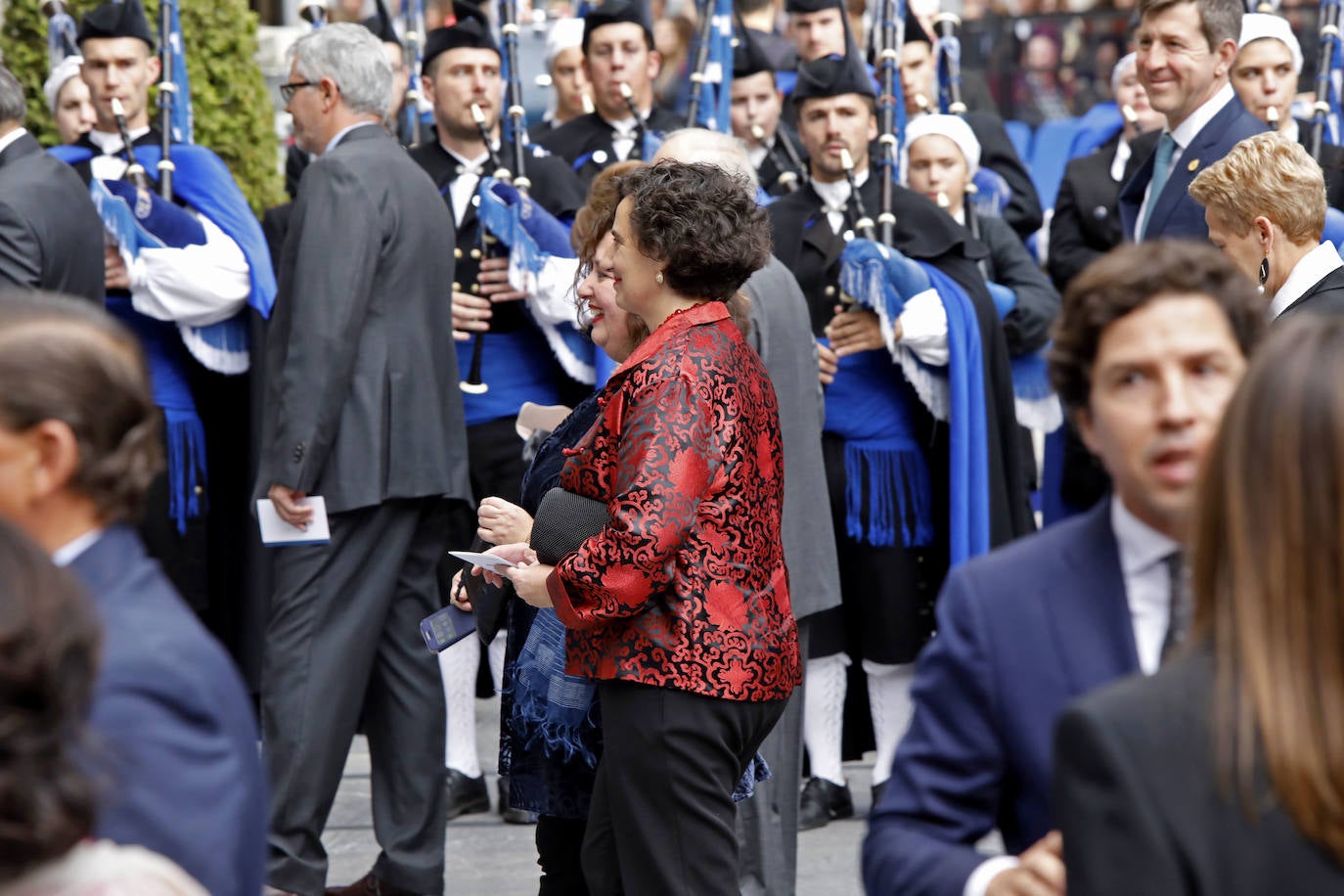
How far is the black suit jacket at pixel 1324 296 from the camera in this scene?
362 cm

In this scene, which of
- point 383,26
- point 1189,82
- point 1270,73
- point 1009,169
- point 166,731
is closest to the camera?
point 166,731

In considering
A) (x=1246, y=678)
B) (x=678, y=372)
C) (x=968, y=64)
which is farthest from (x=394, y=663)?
(x=968, y=64)

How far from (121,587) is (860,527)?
372cm

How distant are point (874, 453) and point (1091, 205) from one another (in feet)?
7.14

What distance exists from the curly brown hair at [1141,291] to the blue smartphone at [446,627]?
199cm

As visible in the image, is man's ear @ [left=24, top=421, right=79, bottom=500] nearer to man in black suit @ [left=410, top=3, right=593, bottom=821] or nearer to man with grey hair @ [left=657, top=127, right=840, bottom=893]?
man with grey hair @ [left=657, top=127, right=840, bottom=893]

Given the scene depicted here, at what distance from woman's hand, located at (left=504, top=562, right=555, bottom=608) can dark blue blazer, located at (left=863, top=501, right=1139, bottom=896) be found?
56.3 inches

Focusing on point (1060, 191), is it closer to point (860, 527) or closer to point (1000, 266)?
point (1000, 266)

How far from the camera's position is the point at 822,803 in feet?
17.4

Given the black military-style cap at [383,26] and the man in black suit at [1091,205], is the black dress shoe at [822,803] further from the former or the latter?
the black military-style cap at [383,26]

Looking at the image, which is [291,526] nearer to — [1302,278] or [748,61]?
[1302,278]

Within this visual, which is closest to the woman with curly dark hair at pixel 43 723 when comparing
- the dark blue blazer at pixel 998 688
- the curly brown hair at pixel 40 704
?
the curly brown hair at pixel 40 704

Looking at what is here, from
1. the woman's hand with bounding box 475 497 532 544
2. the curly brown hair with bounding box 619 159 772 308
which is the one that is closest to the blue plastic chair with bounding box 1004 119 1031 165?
the curly brown hair with bounding box 619 159 772 308

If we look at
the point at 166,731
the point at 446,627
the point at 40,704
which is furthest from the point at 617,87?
the point at 40,704
